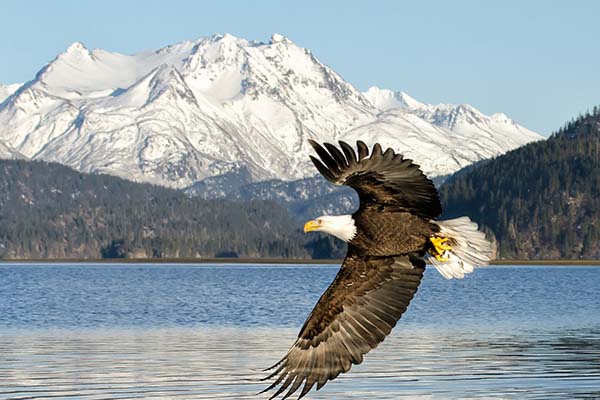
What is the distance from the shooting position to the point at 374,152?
1752 centimetres

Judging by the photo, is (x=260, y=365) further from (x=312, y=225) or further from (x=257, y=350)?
(x=312, y=225)

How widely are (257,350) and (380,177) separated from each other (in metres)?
27.0

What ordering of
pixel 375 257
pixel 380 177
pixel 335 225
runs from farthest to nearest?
pixel 375 257
pixel 335 225
pixel 380 177

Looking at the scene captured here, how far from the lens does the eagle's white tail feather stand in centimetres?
2004

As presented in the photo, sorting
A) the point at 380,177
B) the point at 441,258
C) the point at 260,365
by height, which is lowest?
the point at 260,365

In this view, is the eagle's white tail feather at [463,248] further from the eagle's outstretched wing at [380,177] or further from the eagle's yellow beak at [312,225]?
the eagle's yellow beak at [312,225]

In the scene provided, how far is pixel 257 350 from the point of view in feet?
147

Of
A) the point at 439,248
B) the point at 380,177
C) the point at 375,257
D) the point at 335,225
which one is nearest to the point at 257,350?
the point at 375,257

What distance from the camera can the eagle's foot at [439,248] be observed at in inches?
781

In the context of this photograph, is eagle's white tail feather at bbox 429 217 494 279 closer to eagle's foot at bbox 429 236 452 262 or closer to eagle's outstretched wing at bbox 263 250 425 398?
eagle's foot at bbox 429 236 452 262

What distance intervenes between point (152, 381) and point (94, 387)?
1.89 metres

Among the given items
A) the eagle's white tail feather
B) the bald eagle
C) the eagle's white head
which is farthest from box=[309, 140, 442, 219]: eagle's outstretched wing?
the eagle's white tail feather

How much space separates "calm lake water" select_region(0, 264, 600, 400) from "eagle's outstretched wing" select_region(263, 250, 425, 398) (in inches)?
420

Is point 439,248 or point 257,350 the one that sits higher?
point 439,248
